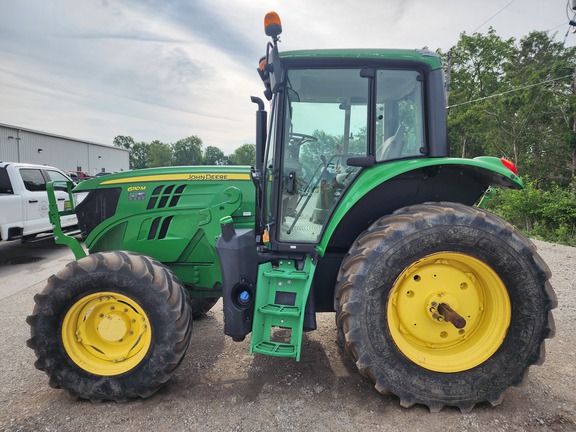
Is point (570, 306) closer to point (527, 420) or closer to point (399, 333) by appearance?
point (527, 420)

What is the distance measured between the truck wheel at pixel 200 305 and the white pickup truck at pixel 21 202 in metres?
4.69

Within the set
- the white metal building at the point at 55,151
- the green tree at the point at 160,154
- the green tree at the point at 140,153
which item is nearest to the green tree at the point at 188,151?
the green tree at the point at 160,154

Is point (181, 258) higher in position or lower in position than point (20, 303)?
higher

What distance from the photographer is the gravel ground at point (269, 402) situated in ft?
7.20

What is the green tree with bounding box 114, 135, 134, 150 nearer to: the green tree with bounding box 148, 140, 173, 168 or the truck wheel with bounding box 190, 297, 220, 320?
the green tree with bounding box 148, 140, 173, 168

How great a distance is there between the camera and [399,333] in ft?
7.73

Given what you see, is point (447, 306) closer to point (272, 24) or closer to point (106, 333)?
point (272, 24)

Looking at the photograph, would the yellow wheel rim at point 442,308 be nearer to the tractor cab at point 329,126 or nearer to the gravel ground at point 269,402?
the gravel ground at point 269,402

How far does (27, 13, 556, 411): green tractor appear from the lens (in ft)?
7.35

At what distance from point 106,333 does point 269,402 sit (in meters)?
1.25

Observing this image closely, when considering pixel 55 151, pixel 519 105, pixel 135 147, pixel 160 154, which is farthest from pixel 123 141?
pixel 519 105

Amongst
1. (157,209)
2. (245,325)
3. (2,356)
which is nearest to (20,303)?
(2,356)

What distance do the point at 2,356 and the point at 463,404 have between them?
382 cm

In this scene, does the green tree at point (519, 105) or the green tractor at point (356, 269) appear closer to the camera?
the green tractor at point (356, 269)
